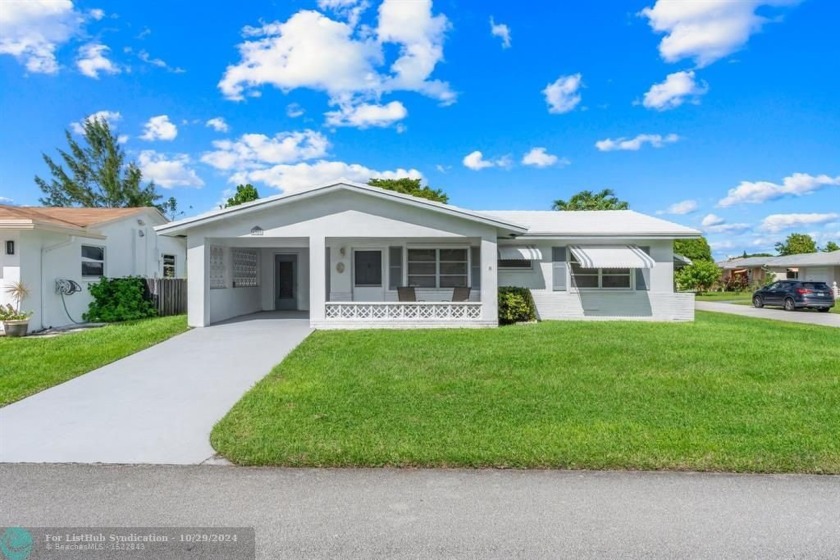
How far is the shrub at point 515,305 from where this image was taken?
1623cm

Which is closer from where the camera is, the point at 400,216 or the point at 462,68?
the point at 400,216

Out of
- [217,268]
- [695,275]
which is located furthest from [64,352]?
[695,275]

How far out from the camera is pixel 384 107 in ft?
86.1

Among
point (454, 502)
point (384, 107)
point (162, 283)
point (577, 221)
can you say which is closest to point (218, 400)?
point (454, 502)

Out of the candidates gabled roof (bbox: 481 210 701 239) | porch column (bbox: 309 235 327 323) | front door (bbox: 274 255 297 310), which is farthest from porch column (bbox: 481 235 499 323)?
front door (bbox: 274 255 297 310)

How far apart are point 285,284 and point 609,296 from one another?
12920 mm

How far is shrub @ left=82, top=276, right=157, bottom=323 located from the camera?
1655 centimetres

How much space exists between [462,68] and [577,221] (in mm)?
8820

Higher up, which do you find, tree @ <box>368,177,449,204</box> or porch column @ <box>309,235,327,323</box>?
tree @ <box>368,177,449,204</box>

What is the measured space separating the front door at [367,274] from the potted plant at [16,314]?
9680 millimetres

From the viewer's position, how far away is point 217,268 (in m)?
16.5

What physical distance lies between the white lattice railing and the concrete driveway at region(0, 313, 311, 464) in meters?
3.01

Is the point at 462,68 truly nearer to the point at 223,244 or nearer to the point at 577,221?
the point at 577,221

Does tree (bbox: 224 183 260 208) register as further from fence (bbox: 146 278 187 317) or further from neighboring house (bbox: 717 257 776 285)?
neighboring house (bbox: 717 257 776 285)
